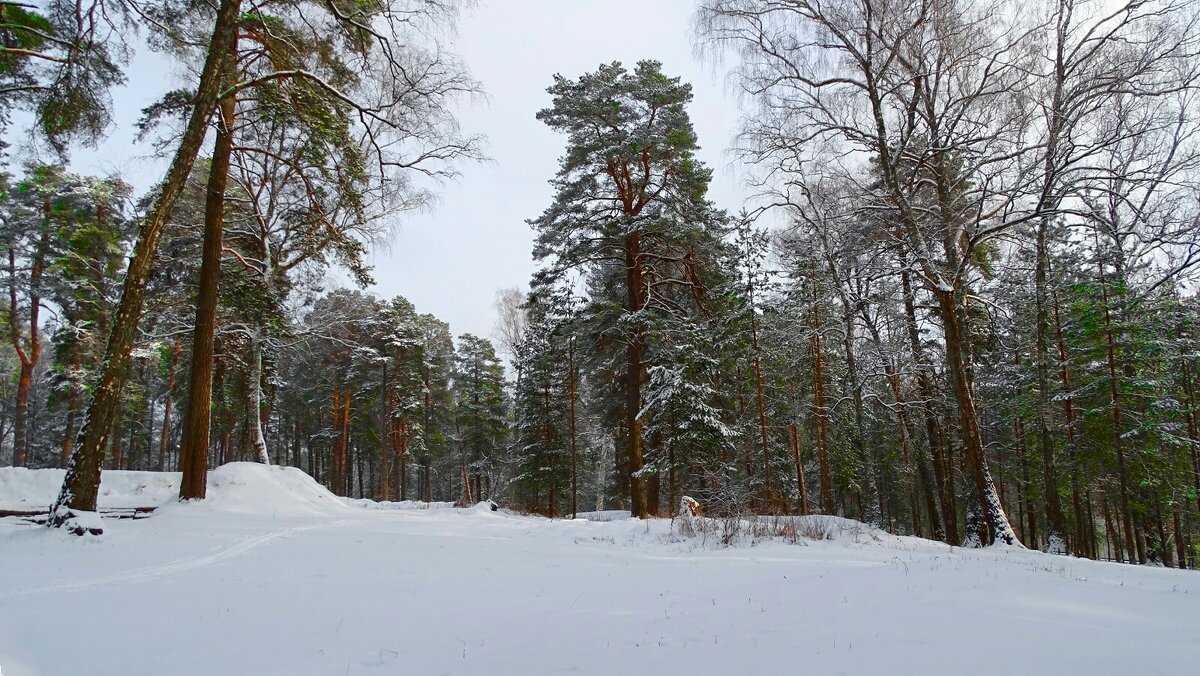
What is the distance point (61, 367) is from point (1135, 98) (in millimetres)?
31080

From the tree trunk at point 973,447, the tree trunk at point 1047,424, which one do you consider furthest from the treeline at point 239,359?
the tree trunk at point 1047,424

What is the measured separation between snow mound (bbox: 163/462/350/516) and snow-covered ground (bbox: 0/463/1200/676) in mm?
2622

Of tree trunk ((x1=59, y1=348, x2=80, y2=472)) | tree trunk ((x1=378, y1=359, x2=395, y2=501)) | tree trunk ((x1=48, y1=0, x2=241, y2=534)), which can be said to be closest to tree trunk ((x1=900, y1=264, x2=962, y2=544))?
tree trunk ((x1=48, y1=0, x2=241, y2=534))

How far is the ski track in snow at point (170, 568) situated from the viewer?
14.1 feet

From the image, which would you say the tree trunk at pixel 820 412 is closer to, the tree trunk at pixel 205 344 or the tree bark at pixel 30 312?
the tree trunk at pixel 205 344

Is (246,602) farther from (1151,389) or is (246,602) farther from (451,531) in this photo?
(1151,389)

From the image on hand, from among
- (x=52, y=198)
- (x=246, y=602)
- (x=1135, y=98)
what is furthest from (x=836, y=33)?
(x=52, y=198)

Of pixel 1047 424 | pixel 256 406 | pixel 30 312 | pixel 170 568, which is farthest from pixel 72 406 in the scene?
pixel 1047 424

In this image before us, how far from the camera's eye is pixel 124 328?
738cm

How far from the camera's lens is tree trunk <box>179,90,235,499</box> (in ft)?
32.4

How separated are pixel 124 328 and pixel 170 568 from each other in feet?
12.7

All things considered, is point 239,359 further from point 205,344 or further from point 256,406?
point 205,344

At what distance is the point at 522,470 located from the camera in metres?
26.9

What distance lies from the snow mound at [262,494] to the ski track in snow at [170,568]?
9.81ft
